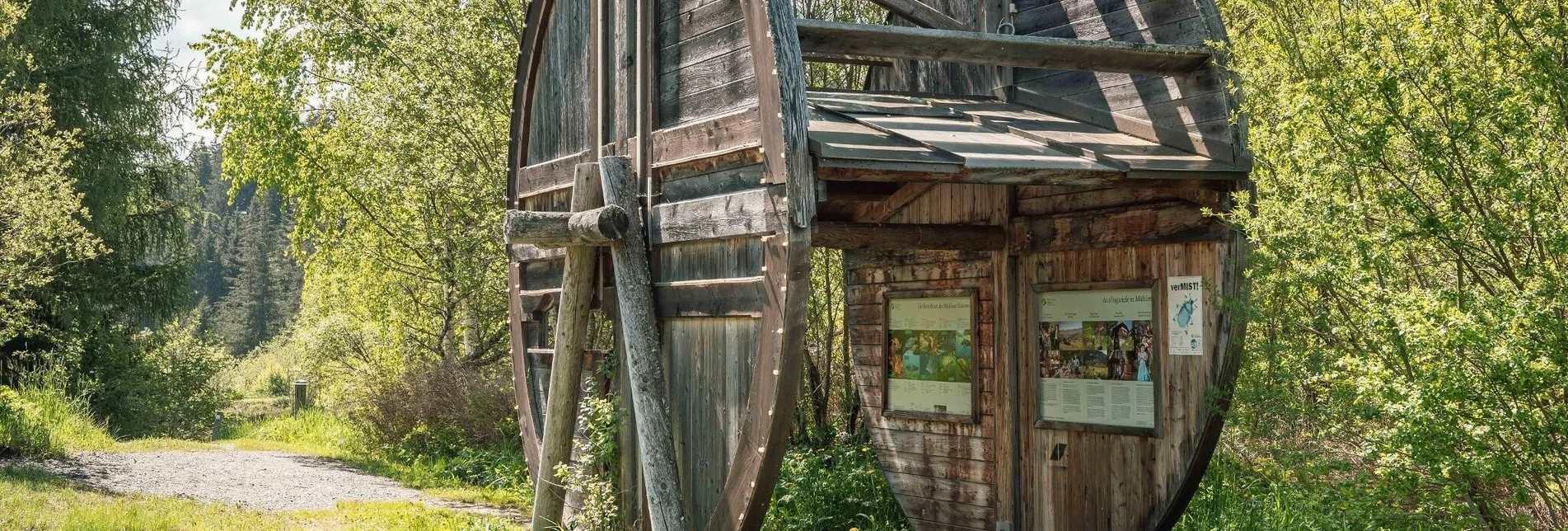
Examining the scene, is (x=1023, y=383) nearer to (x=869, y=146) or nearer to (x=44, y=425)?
(x=869, y=146)

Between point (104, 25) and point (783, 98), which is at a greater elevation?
point (104, 25)

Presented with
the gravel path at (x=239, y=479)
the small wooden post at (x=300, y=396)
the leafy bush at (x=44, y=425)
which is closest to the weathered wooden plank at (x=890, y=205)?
the gravel path at (x=239, y=479)

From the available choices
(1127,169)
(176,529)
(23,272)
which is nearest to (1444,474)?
(1127,169)

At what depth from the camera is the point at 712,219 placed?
248 inches

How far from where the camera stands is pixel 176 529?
9.81 metres

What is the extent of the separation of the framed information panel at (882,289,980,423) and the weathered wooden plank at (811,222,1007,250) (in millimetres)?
550

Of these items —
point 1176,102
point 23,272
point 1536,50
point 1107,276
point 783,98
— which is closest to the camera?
point 1536,50

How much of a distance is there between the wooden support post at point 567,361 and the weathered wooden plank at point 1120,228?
279 cm

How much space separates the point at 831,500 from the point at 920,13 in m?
3.74

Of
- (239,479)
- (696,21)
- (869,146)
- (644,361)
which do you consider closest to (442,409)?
(239,479)

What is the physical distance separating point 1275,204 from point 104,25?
1982 cm

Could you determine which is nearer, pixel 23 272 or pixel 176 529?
pixel 176 529

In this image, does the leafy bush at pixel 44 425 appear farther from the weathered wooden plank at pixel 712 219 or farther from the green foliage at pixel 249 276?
the green foliage at pixel 249 276

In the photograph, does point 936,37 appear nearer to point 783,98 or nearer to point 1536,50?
point 783,98
